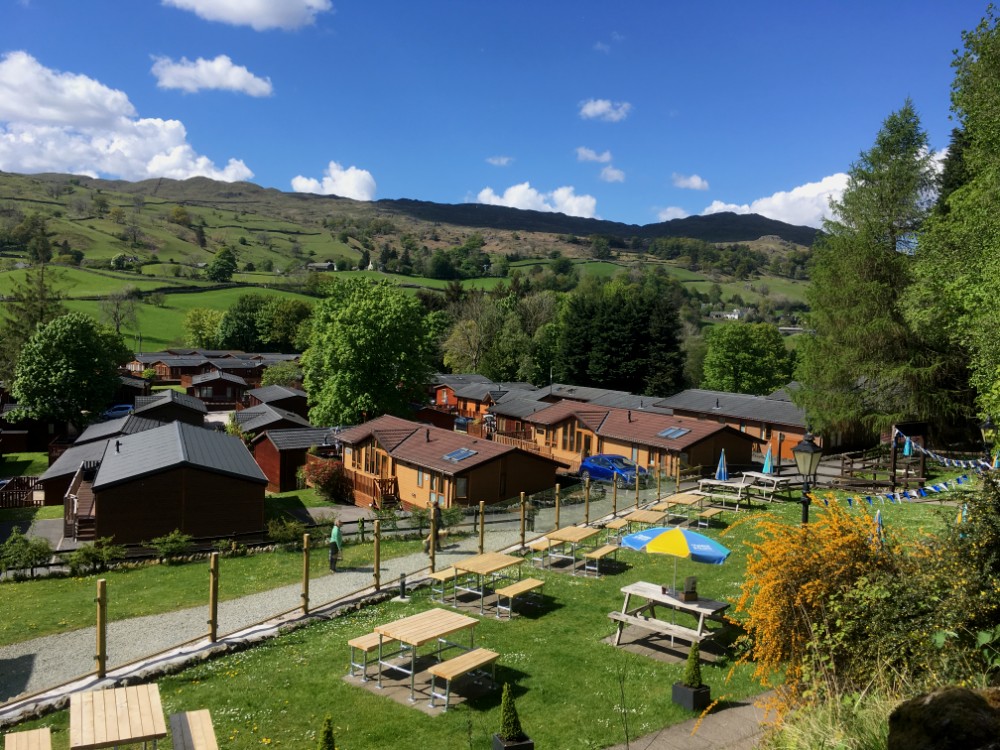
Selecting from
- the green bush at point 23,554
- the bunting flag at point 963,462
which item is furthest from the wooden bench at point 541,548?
the green bush at point 23,554

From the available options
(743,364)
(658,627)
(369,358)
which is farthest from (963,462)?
Answer: (743,364)

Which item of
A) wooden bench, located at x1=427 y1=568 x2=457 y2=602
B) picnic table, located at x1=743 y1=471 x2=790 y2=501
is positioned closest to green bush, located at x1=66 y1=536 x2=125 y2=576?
wooden bench, located at x1=427 y1=568 x2=457 y2=602

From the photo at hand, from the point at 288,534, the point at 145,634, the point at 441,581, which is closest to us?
the point at 145,634

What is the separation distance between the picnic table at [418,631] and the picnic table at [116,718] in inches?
165

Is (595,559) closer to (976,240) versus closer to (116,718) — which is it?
(116,718)

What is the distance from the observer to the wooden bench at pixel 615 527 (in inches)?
838

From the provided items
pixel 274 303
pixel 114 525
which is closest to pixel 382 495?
pixel 114 525

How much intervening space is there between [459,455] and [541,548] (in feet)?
41.4

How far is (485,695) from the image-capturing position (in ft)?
37.9

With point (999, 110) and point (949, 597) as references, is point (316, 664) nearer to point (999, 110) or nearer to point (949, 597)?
point (949, 597)

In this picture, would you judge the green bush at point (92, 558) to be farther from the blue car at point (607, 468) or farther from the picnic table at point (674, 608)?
the blue car at point (607, 468)

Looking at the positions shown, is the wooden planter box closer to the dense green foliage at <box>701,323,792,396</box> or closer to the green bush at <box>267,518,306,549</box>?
the green bush at <box>267,518,306,549</box>

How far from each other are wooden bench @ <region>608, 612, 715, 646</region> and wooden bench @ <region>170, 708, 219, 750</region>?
7864 mm

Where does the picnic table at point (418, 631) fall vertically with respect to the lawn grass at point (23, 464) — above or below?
above
